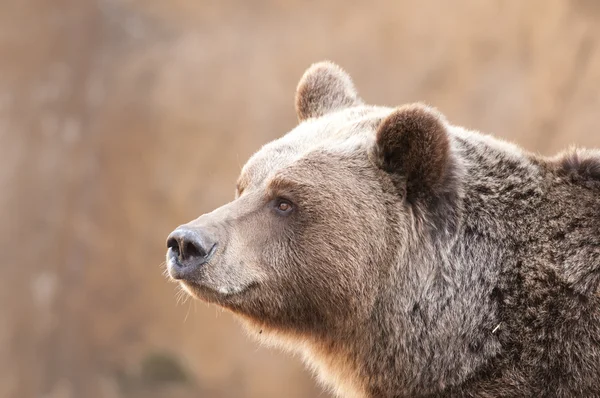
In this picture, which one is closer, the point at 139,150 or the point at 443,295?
the point at 443,295

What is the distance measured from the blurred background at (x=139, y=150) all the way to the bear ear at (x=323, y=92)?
15.0 ft

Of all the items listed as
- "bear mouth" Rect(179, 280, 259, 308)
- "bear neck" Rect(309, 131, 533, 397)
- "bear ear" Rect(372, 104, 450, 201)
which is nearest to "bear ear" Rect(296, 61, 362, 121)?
"bear ear" Rect(372, 104, 450, 201)

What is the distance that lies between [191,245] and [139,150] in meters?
6.69

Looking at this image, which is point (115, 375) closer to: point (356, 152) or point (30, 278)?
point (30, 278)

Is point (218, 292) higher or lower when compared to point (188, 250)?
lower

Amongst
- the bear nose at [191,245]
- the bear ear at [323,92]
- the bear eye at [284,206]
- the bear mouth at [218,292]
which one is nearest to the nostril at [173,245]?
the bear nose at [191,245]

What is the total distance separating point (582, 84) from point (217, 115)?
4457 millimetres

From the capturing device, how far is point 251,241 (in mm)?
4137

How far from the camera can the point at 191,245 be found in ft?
13.0

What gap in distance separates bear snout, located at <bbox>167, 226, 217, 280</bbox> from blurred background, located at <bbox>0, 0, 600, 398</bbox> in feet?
18.9

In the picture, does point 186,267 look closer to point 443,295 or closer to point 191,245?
point 191,245

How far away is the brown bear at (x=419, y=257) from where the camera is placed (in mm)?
3883

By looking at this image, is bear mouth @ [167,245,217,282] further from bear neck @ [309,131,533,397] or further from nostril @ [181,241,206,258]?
bear neck @ [309,131,533,397]

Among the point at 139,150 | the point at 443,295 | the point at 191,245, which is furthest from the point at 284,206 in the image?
the point at 139,150
